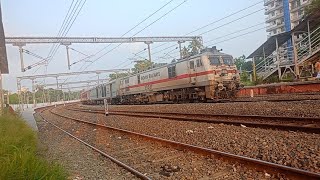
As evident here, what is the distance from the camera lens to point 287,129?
902 centimetres

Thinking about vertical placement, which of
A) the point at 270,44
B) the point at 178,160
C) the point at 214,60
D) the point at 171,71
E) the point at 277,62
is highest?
the point at 270,44

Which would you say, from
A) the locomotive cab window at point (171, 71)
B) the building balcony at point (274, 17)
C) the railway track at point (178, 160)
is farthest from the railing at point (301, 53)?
the building balcony at point (274, 17)

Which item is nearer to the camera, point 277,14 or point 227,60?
A: point 227,60

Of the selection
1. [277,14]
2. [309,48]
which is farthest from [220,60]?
[277,14]

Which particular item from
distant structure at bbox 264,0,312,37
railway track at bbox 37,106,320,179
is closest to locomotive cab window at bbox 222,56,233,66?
railway track at bbox 37,106,320,179

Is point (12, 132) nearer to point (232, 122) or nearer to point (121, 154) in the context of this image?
point (121, 154)

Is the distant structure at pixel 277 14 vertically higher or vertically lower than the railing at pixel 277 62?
higher

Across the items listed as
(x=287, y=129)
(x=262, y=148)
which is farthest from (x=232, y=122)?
(x=262, y=148)

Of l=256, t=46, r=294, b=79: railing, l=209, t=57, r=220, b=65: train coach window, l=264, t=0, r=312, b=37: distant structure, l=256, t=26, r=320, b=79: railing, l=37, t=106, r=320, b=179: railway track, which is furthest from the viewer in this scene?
l=264, t=0, r=312, b=37: distant structure

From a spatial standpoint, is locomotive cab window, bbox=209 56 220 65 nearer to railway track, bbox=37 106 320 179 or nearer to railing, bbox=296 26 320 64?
railing, bbox=296 26 320 64

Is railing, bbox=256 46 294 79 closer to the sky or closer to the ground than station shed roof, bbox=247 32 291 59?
closer to the ground

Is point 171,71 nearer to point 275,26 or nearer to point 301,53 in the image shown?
point 301,53

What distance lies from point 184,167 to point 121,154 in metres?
2.69

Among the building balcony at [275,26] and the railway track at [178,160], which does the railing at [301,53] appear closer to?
the railway track at [178,160]
